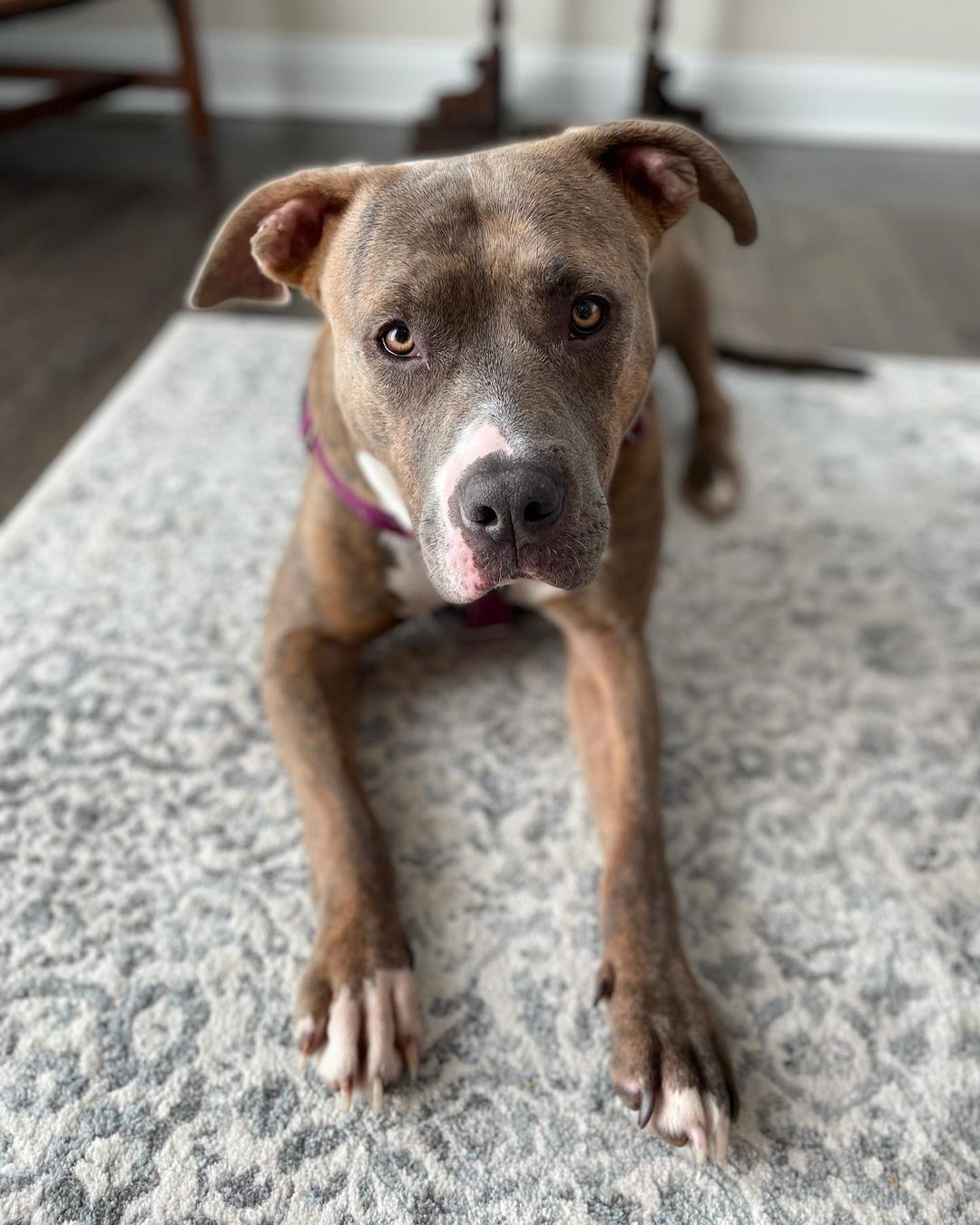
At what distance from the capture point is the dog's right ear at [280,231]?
144cm

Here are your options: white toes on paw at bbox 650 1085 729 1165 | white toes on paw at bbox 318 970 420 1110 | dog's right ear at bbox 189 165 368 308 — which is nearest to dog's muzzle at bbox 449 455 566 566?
dog's right ear at bbox 189 165 368 308

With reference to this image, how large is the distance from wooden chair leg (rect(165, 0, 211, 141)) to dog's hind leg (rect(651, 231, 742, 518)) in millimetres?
3044

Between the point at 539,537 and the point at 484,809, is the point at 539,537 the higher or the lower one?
the higher one

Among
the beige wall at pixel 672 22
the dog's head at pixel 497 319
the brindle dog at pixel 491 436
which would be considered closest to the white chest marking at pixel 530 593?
the brindle dog at pixel 491 436

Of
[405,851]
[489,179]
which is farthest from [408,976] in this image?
[489,179]

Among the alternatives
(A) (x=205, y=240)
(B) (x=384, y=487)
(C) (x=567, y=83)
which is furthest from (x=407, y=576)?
(C) (x=567, y=83)

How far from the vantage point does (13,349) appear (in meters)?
3.10

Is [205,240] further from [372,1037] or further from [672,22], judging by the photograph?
[372,1037]

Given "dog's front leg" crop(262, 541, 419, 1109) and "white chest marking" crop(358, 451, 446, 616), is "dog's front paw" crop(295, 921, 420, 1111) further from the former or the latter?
"white chest marking" crop(358, 451, 446, 616)

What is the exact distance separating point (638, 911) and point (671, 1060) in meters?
0.22

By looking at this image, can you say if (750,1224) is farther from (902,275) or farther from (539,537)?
(902,275)

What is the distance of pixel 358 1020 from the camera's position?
4.40 ft

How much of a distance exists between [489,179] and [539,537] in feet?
1.72

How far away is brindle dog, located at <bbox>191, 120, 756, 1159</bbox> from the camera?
4.26 feet
